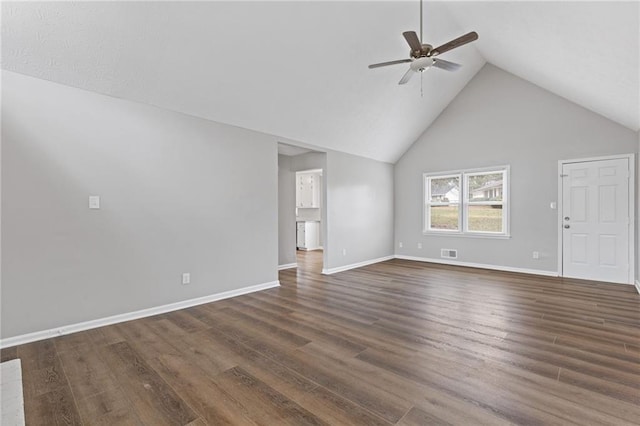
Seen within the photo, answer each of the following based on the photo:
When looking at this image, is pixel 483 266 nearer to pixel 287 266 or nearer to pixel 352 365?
pixel 287 266

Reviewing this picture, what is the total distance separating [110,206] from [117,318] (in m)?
1.24

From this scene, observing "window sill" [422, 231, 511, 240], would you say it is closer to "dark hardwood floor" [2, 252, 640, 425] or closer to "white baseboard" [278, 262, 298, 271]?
"dark hardwood floor" [2, 252, 640, 425]

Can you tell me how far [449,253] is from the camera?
6.80 metres

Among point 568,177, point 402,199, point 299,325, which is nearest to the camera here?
point 299,325

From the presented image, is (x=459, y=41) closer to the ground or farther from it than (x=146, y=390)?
farther from it

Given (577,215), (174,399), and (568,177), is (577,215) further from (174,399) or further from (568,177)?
(174,399)

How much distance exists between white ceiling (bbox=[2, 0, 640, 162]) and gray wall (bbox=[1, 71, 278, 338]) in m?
0.26

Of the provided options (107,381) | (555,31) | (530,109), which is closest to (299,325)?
(107,381)

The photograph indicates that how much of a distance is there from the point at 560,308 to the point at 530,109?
12.8 feet

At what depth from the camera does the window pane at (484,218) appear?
6.21 metres

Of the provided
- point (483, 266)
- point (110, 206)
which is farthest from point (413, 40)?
point (483, 266)

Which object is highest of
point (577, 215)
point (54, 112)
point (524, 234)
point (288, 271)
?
point (54, 112)

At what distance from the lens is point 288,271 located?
6195mm

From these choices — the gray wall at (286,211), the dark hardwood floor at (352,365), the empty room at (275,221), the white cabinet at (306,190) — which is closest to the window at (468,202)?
the empty room at (275,221)
